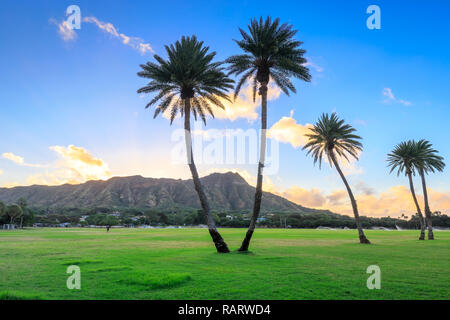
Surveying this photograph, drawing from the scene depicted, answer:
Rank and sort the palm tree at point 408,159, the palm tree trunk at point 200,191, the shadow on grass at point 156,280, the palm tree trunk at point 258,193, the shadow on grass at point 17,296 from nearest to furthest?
the shadow on grass at point 17,296 < the shadow on grass at point 156,280 < the palm tree trunk at point 200,191 < the palm tree trunk at point 258,193 < the palm tree at point 408,159

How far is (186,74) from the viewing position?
28125 mm

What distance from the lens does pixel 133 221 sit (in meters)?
180

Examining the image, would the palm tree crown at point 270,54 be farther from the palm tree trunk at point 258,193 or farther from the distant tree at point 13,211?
the distant tree at point 13,211

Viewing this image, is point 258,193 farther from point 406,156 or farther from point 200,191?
point 406,156

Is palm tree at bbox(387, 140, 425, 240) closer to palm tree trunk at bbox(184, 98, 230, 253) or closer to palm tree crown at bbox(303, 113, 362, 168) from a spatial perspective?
palm tree crown at bbox(303, 113, 362, 168)

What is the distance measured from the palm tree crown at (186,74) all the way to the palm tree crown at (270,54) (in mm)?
2026

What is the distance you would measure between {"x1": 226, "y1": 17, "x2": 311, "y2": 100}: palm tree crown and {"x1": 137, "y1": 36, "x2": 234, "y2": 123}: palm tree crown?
6.65 ft

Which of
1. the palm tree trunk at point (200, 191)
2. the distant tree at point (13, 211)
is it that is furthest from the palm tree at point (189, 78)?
the distant tree at point (13, 211)

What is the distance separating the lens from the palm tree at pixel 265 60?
88.1 feet

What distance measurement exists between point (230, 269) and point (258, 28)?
21.2 m

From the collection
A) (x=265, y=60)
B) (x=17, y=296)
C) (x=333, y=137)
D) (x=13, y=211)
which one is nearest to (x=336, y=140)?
(x=333, y=137)
